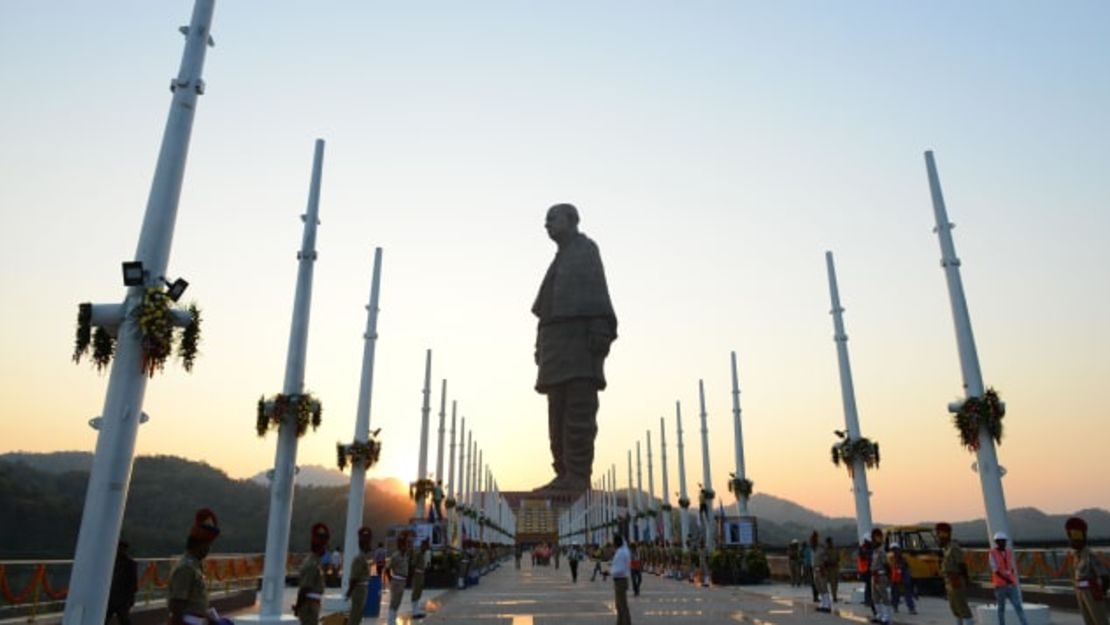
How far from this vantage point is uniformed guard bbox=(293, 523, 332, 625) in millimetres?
9914

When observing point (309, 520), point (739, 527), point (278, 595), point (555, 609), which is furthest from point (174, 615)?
point (309, 520)

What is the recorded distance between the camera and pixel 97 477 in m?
9.70

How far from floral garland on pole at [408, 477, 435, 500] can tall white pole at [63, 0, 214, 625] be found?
24.4 metres

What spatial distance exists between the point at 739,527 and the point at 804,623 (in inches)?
774

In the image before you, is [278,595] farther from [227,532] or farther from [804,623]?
[227,532]

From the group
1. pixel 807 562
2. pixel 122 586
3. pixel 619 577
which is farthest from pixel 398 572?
pixel 807 562

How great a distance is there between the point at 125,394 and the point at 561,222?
78089 mm

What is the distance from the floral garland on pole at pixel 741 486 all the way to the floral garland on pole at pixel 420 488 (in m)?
15.4

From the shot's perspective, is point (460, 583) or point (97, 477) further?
point (460, 583)

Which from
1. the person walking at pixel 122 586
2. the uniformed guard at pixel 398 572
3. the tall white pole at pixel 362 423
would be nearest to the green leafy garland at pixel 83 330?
the person walking at pixel 122 586

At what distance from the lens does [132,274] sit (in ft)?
33.1

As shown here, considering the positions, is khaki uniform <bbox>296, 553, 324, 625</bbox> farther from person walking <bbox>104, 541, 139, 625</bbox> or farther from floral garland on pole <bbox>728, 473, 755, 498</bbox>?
floral garland on pole <bbox>728, 473, 755, 498</bbox>

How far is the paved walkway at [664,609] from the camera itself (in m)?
18.3

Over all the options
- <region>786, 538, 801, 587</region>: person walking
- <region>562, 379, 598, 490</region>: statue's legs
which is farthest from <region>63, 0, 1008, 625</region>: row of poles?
<region>562, 379, 598, 490</region>: statue's legs
